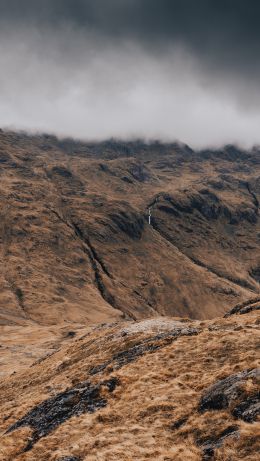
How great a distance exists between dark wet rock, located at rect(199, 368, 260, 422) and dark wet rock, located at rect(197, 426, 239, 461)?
2.88 ft

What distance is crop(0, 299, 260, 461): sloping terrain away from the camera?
17844 mm

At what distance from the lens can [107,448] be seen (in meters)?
18.6

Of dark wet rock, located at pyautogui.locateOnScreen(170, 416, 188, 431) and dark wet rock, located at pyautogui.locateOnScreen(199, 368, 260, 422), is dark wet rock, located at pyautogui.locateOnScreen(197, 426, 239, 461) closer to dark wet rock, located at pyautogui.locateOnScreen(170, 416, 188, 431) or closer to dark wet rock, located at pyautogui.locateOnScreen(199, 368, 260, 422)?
dark wet rock, located at pyautogui.locateOnScreen(199, 368, 260, 422)

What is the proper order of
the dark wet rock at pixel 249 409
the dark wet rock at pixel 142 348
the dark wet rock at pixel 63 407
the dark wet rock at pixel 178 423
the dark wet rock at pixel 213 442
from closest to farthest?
the dark wet rock at pixel 213 442 < the dark wet rock at pixel 249 409 < the dark wet rock at pixel 178 423 < the dark wet rock at pixel 63 407 < the dark wet rock at pixel 142 348

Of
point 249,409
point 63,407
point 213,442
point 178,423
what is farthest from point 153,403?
point 63,407

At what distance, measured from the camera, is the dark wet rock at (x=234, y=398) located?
18.3 metres

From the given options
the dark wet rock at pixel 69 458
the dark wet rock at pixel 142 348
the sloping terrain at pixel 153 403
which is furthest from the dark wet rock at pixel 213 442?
the dark wet rock at pixel 142 348

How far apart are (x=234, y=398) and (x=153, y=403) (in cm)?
440

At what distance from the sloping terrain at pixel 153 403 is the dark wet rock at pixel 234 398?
5 centimetres

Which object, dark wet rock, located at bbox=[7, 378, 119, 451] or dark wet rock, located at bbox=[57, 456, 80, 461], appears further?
dark wet rock, located at bbox=[7, 378, 119, 451]

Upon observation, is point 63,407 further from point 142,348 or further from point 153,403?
point 142,348

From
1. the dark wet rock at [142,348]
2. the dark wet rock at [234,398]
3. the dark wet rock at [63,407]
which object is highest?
the dark wet rock at [234,398]

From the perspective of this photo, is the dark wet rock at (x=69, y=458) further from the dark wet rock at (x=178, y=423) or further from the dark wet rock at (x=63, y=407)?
the dark wet rock at (x=178, y=423)

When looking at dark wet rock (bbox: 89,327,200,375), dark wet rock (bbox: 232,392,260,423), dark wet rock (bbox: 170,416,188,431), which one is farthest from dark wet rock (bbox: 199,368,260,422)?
dark wet rock (bbox: 89,327,200,375)
